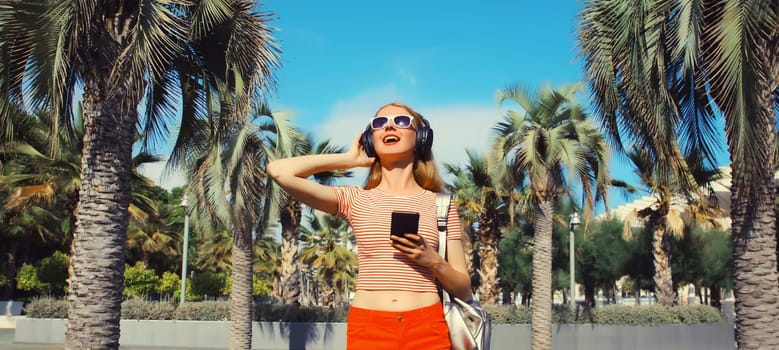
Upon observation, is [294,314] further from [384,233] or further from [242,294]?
[384,233]

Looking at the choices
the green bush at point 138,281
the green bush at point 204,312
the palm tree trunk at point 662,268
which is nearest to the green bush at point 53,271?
the green bush at point 138,281

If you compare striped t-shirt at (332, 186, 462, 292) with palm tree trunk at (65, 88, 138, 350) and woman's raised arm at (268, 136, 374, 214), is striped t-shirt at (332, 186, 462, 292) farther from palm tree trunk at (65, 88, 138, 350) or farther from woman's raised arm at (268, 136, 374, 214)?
palm tree trunk at (65, 88, 138, 350)

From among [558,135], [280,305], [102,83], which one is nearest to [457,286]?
[102,83]

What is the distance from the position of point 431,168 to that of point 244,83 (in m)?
5.92

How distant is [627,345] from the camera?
20.5m

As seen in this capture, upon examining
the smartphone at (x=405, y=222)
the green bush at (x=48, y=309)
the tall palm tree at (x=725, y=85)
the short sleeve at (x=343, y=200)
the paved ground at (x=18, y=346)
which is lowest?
the paved ground at (x=18, y=346)

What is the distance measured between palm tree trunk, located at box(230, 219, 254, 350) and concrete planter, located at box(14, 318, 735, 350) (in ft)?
16.4

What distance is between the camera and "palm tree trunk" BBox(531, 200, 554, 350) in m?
16.3

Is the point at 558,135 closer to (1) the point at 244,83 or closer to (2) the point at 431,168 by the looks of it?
(1) the point at 244,83

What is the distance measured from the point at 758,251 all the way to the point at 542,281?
29.5 feet

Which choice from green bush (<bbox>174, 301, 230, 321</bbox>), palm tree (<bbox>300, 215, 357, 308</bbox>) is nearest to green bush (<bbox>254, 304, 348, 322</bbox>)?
green bush (<bbox>174, 301, 230, 321</bbox>)

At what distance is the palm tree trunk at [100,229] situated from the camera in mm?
7492

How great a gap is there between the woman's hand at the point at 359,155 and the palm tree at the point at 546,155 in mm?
13354

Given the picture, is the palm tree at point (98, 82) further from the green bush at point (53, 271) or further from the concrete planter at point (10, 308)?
the concrete planter at point (10, 308)
